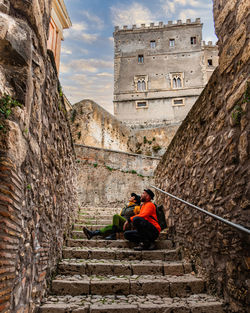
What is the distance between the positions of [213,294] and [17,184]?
2.53 m

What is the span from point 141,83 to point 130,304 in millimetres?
30620

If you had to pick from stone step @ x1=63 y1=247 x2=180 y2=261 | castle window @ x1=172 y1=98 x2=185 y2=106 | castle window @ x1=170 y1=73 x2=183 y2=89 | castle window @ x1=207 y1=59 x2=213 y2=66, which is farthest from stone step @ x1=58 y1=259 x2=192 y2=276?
castle window @ x1=207 y1=59 x2=213 y2=66

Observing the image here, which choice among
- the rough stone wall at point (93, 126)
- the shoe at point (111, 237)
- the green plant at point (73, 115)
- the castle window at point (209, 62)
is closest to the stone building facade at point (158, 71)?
the castle window at point (209, 62)

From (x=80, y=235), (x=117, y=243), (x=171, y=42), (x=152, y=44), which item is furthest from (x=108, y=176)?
(x=171, y=42)

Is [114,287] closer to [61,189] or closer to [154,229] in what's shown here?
[154,229]

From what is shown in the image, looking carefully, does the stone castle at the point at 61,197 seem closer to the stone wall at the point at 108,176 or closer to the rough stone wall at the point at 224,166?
the rough stone wall at the point at 224,166

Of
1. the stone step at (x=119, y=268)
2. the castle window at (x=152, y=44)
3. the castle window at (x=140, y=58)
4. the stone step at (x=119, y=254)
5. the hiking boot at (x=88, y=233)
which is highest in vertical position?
the castle window at (x=152, y=44)

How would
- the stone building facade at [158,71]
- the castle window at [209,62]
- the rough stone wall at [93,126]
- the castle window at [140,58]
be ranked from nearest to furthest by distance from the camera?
the rough stone wall at [93,126] < the stone building facade at [158,71] < the castle window at [140,58] < the castle window at [209,62]

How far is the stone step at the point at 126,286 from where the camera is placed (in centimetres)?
312

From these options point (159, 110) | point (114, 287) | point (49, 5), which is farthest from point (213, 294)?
point (159, 110)

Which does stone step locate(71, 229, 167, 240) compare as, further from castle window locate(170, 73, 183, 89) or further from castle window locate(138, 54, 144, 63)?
castle window locate(138, 54, 144, 63)

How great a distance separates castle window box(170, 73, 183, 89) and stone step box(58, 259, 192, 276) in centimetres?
2958

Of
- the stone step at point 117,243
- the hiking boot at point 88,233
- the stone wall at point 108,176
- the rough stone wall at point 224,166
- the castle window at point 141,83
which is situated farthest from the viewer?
the castle window at point 141,83

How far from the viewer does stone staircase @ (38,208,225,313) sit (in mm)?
2746
